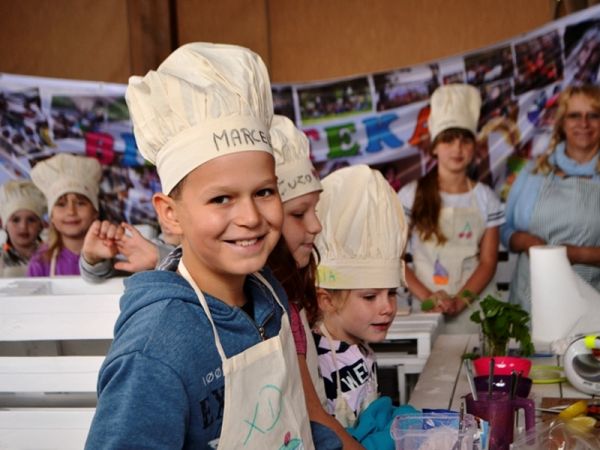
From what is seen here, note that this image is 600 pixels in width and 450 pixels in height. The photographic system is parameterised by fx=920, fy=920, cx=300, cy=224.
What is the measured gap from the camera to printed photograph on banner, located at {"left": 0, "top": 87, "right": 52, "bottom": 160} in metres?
4.90

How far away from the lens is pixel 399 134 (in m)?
4.98

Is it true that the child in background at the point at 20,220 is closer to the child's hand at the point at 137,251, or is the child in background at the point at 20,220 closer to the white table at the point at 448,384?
the child's hand at the point at 137,251

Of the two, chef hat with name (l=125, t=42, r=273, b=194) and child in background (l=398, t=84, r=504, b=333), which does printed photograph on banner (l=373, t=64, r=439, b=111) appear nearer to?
child in background (l=398, t=84, r=504, b=333)

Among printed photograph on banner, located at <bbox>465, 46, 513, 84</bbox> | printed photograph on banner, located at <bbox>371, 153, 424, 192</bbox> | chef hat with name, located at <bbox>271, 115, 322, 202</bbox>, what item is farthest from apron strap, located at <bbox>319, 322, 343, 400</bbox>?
printed photograph on banner, located at <bbox>465, 46, 513, 84</bbox>

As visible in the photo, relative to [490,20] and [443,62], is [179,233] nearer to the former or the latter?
[443,62]

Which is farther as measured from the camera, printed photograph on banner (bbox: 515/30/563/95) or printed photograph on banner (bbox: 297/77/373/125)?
printed photograph on banner (bbox: 297/77/373/125)

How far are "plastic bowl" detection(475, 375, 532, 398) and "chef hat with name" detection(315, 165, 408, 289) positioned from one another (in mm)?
519

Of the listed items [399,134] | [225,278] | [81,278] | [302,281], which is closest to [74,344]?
[81,278]

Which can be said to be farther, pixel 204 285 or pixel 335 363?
pixel 335 363

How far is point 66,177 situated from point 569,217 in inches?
96.5

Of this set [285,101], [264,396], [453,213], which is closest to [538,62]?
[453,213]

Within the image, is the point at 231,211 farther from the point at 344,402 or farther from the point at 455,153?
the point at 455,153

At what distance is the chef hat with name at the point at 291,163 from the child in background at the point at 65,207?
90.7 inches

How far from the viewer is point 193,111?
5.04ft
